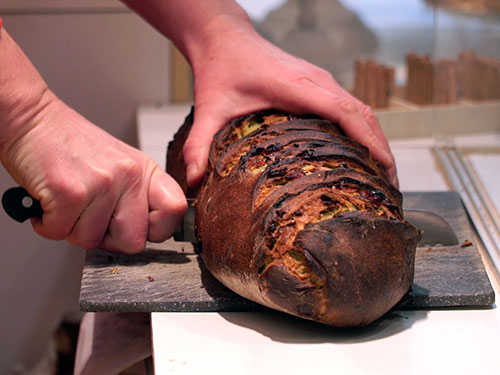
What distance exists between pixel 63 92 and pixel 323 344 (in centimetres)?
155

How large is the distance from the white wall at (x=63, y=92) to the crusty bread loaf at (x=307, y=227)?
1167 millimetres

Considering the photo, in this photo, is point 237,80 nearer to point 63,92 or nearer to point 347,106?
point 347,106

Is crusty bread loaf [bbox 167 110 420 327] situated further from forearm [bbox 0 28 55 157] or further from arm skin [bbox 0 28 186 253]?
forearm [bbox 0 28 55 157]

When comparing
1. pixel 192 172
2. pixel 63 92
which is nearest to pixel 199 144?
pixel 192 172

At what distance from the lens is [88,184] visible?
1188 millimetres

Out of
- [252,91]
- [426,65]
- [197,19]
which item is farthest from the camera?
[426,65]

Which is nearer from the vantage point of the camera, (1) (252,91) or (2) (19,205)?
(2) (19,205)

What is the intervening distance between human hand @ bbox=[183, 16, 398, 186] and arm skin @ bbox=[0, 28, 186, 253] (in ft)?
0.31

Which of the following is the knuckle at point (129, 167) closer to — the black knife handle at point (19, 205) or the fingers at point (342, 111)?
the black knife handle at point (19, 205)

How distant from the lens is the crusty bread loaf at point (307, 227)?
3.17ft

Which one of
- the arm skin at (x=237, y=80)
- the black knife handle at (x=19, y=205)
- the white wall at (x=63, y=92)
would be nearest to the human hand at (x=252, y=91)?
the arm skin at (x=237, y=80)

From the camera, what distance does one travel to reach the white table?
0.94 metres

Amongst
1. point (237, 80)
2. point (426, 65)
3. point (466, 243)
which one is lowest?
point (426, 65)

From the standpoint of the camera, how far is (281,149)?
117 centimetres
